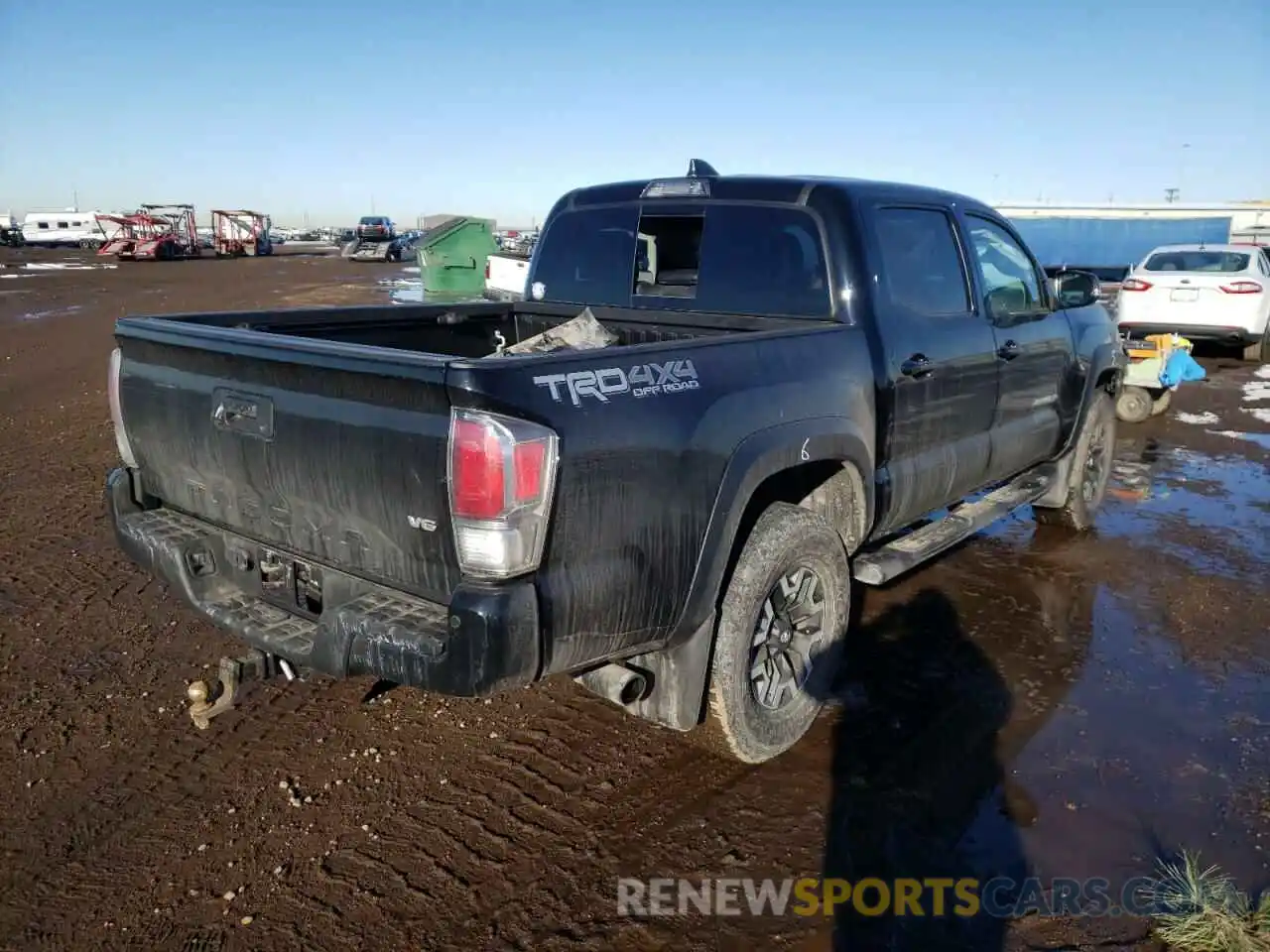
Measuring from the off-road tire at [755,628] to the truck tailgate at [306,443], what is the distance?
1084 millimetres

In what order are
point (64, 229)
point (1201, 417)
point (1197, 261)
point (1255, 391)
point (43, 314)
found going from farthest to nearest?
point (64, 229)
point (43, 314)
point (1197, 261)
point (1255, 391)
point (1201, 417)

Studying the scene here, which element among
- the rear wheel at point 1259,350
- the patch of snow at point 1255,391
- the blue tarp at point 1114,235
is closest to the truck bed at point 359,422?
the patch of snow at point 1255,391

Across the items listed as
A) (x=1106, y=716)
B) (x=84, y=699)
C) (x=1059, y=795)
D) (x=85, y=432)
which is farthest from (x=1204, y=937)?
(x=85, y=432)

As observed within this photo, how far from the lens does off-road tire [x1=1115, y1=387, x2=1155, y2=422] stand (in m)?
9.80

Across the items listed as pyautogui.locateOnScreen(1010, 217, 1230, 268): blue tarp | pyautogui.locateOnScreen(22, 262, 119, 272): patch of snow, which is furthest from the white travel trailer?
pyautogui.locateOnScreen(1010, 217, 1230, 268): blue tarp

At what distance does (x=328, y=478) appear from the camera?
2668mm

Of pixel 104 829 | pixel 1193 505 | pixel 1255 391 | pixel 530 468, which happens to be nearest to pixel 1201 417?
pixel 1255 391

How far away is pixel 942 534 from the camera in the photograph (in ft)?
14.3

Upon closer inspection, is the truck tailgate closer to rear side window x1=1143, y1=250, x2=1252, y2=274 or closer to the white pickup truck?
the white pickup truck

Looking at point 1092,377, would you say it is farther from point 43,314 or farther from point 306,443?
point 43,314

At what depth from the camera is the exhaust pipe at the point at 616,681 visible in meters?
2.87

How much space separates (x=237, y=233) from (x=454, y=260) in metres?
33.0

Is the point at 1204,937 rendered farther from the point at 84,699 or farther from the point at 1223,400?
the point at 1223,400

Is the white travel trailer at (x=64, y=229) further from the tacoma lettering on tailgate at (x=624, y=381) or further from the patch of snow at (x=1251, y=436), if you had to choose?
the tacoma lettering on tailgate at (x=624, y=381)
